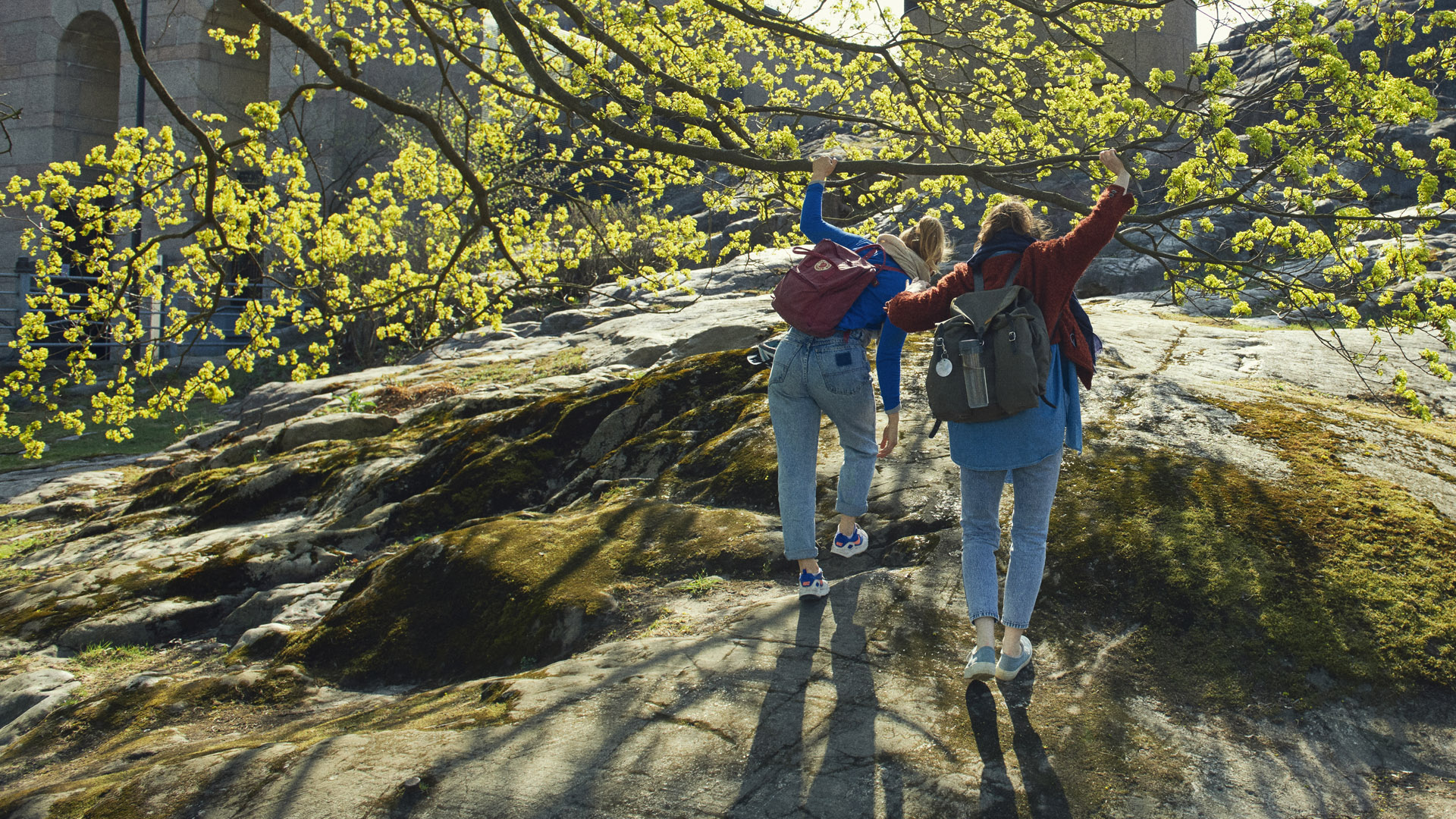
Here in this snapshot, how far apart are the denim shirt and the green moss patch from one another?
95cm

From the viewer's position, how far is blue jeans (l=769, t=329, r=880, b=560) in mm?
4262

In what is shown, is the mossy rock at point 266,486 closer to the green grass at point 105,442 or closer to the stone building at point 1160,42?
the green grass at point 105,442

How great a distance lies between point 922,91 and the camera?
9.33m

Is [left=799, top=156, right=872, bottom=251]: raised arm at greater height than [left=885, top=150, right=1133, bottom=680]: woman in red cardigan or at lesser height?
greater

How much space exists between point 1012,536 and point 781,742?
1.26 metres

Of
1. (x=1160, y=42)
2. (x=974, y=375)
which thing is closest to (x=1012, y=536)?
(x=974, y=375)

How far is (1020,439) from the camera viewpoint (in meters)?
3.50

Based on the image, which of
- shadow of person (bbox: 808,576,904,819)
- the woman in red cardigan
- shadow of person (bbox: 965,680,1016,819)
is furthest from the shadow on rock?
the woman in red cardigan

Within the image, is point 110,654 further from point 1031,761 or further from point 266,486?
point 1031,761

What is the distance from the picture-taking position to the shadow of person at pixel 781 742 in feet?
9.45

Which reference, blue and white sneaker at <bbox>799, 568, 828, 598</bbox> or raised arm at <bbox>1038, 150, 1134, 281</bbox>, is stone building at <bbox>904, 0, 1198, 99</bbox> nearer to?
raised arm at <bbox>1038, 150, 1134, 281</bbox>

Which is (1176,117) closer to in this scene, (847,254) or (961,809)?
(847,254)

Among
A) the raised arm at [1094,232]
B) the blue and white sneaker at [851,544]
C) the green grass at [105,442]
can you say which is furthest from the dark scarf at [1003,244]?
the green grass at [105,442]

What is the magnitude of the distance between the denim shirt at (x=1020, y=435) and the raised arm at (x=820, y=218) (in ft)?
3.87
